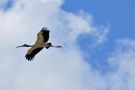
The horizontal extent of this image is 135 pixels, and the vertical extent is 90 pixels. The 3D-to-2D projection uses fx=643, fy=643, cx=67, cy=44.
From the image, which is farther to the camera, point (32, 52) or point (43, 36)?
point (32, 52)

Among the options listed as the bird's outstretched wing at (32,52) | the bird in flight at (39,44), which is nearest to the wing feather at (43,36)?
the bird in flight at (39,44)

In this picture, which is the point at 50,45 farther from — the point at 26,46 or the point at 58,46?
the point at 26,46

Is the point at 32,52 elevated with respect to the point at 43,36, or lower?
lower

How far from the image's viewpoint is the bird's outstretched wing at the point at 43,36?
75.1 m

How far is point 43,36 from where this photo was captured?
7538cm

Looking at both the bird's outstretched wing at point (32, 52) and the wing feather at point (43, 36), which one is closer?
the wing feather at point (43, 36)

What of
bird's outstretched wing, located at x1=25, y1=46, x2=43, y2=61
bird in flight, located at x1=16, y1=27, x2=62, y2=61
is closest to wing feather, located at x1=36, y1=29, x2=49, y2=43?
bird in flight, located at x1=16, y1=27, x2=62, y2=61

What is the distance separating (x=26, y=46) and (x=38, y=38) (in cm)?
370

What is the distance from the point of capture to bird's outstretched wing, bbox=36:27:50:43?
75.1 meters

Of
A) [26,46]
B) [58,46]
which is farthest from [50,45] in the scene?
[26,46]

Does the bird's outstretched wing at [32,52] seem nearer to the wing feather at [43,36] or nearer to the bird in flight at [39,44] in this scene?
the bird in flight at [39,44]

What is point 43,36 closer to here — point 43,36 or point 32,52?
point 43,36

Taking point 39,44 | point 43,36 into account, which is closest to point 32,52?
point 39,44

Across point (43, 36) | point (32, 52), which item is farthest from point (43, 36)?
point (32, 52)
